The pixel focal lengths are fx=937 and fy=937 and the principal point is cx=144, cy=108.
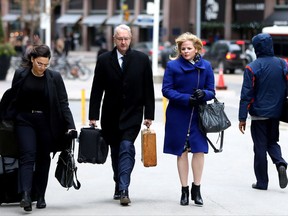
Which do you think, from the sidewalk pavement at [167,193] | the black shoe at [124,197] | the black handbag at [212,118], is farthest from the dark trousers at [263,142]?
the black shoe at [124,197]

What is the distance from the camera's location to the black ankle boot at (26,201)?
8719 mm

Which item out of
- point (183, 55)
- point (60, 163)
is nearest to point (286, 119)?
point (183, 55)

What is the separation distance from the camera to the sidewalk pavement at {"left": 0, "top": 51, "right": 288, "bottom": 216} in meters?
9.12

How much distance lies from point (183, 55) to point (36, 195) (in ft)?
6.55

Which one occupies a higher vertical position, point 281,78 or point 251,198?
point 281,78

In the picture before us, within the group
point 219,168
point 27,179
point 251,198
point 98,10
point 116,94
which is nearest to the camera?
point 27,179

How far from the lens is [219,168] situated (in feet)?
41.2

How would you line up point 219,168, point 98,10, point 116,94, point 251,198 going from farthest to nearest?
point 98,10 → point 219,168 → point 251,198 → point 116,94

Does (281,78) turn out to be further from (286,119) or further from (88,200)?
(88,200)

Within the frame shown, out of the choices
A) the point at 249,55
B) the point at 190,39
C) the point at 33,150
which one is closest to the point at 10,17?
the point at 249,55

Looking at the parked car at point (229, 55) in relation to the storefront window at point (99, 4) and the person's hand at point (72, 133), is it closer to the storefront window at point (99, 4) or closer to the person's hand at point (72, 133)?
the person's hand at point (72, 133)

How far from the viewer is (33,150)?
8.88 m

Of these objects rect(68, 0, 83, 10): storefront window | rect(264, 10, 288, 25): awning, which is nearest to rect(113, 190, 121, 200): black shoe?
rect(264, 10, 288, 25): awning

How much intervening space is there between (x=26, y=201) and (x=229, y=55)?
3575 centimetres
